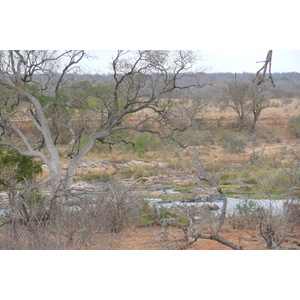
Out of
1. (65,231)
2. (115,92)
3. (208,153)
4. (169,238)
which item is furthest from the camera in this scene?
(208,153)

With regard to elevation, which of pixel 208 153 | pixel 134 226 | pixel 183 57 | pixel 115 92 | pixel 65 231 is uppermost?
pixel 183 57

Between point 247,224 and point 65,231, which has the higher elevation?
point 65,231

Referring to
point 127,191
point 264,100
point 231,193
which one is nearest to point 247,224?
point 127,191

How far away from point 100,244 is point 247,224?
2.75m

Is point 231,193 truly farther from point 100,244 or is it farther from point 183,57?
point 100,244

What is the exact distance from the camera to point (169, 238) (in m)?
6.35

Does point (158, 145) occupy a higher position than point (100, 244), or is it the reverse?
point (100, 244)

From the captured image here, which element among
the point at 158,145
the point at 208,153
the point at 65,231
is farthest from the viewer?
the point at 158,145

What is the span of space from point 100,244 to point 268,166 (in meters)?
12.3

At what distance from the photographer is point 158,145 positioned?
21.0 m

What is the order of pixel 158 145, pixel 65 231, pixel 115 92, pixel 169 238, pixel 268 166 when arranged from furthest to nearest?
pixel 158 145, pixel 268 166, pixel 115 92, pixel 169 238, pixel 65 231

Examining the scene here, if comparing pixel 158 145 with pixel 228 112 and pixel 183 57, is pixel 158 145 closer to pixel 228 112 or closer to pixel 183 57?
pixel 228 112

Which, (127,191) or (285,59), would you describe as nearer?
(127,191)

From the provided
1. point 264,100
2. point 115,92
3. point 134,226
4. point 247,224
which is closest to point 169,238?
point 134,226
